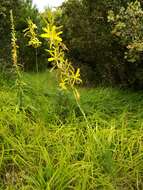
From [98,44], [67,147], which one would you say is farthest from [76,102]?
[67,147]

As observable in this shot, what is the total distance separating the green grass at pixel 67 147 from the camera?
4.68 metres

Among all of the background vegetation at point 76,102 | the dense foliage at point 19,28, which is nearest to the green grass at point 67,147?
the background vegetation at point 76,102

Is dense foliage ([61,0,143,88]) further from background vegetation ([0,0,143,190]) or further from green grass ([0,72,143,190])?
green grass ([0,72,143,190])

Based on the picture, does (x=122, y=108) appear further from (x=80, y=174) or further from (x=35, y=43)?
(x=80, y=174)

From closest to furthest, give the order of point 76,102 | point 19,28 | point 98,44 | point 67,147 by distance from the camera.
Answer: point 67,147 < point 76,102 < point 98,44 < point 19,28

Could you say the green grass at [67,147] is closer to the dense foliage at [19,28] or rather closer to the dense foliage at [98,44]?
the dense foliage at [98,44]

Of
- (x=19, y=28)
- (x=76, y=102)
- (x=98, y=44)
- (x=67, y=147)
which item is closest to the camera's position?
(x=67, y=147)

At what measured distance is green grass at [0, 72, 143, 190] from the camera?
4.68 metres

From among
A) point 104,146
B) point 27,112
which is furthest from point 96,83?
Result: point 104,146

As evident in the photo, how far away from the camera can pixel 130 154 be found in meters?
4.97

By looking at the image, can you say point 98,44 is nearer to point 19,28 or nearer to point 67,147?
point 19,28

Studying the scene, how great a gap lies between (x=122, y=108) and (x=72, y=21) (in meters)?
2.03

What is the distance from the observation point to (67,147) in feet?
16.7

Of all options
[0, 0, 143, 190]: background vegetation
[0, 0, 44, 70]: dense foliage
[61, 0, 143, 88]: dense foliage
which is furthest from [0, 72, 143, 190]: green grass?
[0, 0, 44, 70]: dense foliage
